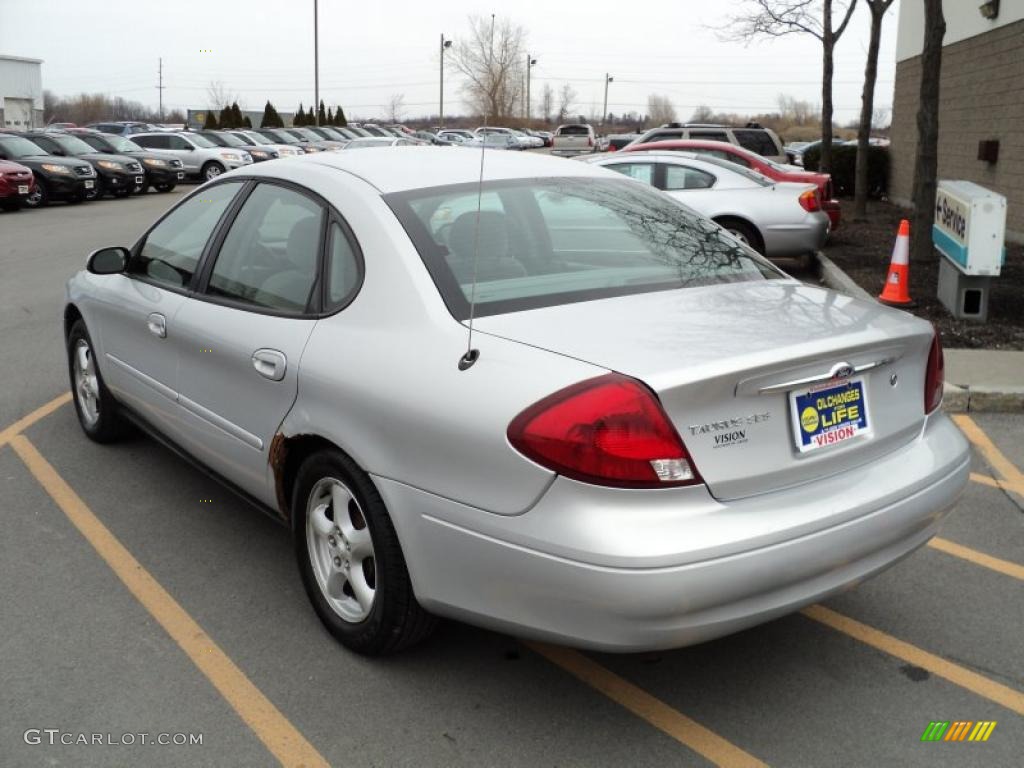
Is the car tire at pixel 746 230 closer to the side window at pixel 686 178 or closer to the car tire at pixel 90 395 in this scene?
the side window at pixel 686 178

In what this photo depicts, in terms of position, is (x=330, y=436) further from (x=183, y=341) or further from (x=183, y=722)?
(x=183, y=341)

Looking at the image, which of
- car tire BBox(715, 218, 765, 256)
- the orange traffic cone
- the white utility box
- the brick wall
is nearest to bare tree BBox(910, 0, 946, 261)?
car tire BBox(715, 218, 765, 256)

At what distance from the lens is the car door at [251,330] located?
11.9 ft

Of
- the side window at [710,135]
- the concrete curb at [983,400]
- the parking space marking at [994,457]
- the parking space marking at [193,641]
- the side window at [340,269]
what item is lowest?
the parking space marking at [193,641]

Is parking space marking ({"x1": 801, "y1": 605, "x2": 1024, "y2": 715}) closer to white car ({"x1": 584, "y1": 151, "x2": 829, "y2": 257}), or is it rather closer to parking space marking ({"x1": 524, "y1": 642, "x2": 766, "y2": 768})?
parking space marking ({"x1": 524, "y1": 642, "x2": 766, "y2": 768})

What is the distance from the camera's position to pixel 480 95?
4676mm

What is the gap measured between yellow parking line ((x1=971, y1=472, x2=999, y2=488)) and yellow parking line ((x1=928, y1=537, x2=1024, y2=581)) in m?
0.89

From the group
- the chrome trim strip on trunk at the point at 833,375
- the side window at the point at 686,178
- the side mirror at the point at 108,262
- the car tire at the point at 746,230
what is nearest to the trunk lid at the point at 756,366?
the chrome trim strip on trunk at the point at 833,375

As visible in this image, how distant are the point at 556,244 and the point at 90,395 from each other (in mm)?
3207

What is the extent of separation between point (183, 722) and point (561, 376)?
61.3 inches

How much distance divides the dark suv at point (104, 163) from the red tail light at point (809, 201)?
19076mm

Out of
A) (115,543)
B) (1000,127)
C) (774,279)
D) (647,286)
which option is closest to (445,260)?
(647,286)

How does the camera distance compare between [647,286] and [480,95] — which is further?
[480,95]

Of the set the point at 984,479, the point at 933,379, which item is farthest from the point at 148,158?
the point at 933,379
